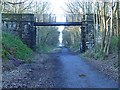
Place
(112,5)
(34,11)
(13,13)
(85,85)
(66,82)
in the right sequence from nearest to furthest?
(85,85)
(66,82)
(112,5)
(13,13)
(34,11)

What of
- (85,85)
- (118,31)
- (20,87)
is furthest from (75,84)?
(118,31)

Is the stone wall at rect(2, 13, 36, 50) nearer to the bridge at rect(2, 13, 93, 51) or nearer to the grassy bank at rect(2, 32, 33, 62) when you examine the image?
the bridge at rect(2, 13, 93, 51)

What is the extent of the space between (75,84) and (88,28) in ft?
97.6

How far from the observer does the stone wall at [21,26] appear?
1558 inches

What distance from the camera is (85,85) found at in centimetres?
1191

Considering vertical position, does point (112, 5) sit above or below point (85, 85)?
above

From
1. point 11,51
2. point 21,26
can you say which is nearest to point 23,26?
point 21,26

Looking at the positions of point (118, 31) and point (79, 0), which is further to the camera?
point (79, 0)

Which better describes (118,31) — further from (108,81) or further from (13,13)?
(13,13)

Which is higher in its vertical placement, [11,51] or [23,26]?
[23,26]

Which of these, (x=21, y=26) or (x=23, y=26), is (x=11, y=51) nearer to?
(x=21, y=26)

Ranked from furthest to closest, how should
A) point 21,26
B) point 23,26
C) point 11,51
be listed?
point 23,26 < point 21,26 < point 11,51

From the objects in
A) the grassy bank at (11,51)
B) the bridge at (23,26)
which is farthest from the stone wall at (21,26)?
the grassy bank at (11,51)

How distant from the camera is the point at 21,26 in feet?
133
